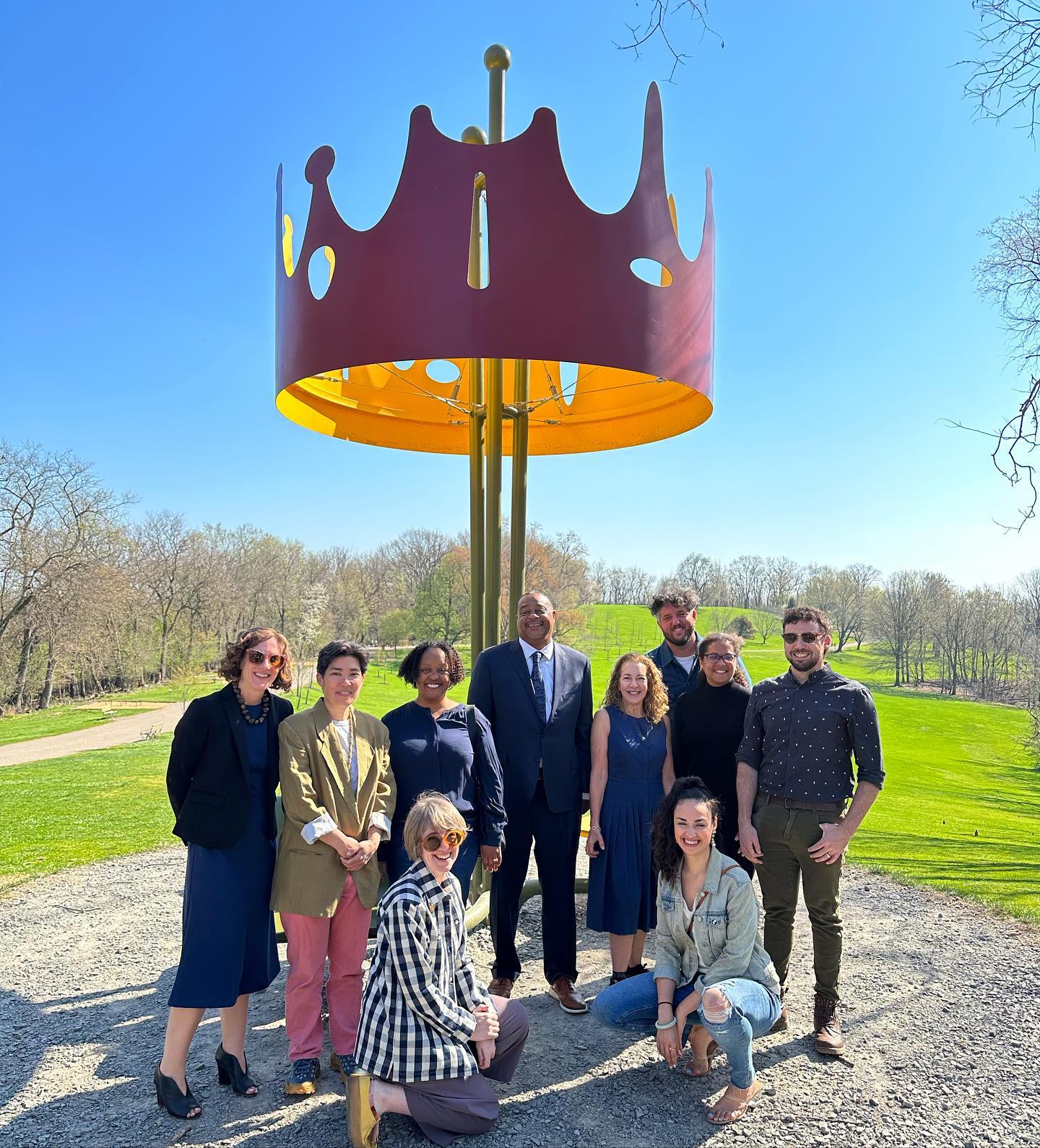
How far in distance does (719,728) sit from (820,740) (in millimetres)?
621

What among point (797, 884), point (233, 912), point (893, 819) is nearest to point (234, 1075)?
point (233, 912)

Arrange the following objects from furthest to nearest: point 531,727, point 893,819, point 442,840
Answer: point 893,819, point 531,727, point 442,840

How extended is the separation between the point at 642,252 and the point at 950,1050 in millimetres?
3936

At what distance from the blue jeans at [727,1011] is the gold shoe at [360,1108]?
104 centimetres

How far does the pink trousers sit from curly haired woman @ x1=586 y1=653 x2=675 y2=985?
1.20 m

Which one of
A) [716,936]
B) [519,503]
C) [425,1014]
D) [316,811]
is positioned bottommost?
[425,1014]

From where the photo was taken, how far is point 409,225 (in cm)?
382

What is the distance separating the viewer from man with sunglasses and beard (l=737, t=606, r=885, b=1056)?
3.64 metres

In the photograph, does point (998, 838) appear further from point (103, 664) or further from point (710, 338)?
point (103, 664)

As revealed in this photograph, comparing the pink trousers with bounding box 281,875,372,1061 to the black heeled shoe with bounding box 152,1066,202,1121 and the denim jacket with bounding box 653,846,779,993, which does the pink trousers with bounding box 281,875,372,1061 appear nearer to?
the black heeled shoe with bounding box 152,1066,202,1121

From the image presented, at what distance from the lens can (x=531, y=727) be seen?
13.6 feet

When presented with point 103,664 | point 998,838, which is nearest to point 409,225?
point 998,838

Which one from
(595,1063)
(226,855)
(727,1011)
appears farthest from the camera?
(595,1063)

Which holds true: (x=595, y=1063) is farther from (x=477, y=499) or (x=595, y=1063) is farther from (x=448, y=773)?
(x=477, y=499)
